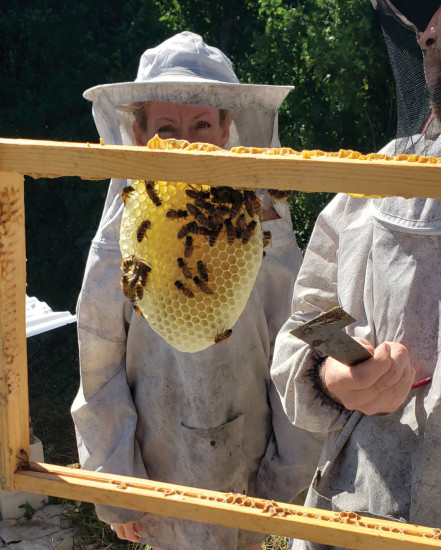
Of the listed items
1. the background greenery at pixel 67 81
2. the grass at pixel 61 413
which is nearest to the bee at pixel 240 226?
the grass at pixel 61 413

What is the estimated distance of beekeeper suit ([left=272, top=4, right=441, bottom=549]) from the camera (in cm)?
152

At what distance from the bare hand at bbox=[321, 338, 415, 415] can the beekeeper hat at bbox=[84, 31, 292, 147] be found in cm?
90

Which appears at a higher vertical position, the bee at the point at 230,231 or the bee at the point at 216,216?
the bee at the point at 216,216

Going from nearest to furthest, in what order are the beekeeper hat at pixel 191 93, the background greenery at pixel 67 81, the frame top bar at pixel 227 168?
the frame top bar at pixel 227 168, the beekeeper hat at pixel 191 93, the background greenery at pixel 67 81

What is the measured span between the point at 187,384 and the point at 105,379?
0.25m

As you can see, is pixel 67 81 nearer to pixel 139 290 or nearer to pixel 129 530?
pixel 129 530

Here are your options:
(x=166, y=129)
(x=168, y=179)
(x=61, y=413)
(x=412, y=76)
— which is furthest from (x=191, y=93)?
(x=61, y=413)

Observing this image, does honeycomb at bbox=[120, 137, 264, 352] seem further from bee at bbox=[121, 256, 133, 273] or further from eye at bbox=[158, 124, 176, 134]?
eye at bbox=[158, 124, 176, 134]

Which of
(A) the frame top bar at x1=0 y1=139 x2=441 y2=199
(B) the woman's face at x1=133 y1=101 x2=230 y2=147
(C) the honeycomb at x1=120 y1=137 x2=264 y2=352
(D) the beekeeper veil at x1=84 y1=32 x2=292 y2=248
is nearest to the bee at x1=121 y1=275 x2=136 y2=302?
(C) the honeycomb at x1=120 y1=137 x2=264 y2=352

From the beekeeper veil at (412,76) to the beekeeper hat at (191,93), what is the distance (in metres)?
0.62

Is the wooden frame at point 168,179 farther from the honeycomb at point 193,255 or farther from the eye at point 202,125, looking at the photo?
the eye at point 202,125

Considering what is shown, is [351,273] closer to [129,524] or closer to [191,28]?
[129,524]

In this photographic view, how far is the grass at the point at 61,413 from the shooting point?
3.53 metres

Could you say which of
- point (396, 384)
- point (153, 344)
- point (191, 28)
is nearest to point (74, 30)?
point (191, 28)
